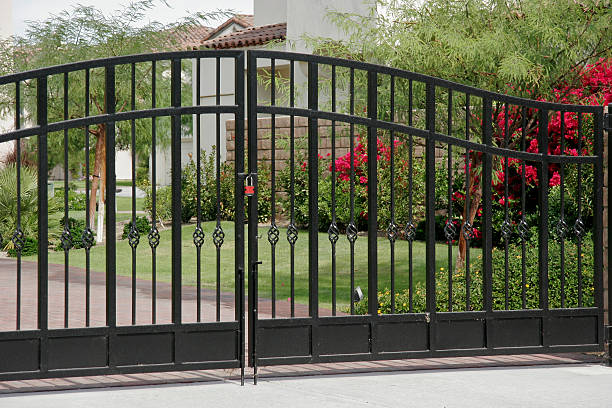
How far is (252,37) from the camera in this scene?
2473cm

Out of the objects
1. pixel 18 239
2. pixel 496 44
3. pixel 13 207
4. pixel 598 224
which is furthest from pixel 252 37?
pixel 18 239

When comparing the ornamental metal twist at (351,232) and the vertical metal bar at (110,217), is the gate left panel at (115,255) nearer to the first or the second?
the vertical metal bar at (110,217)

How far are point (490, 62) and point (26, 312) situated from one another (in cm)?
699

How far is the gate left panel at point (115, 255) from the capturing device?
6.25 metres

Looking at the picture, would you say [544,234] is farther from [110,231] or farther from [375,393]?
[110,231]

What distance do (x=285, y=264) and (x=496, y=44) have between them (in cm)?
762

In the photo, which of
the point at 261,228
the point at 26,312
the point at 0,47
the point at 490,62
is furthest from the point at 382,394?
the point at 0,47

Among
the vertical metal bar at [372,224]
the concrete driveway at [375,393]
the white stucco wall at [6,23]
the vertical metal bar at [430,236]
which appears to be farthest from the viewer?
the white stucco wall at [6,23]

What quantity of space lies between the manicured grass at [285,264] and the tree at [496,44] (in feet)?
8.98

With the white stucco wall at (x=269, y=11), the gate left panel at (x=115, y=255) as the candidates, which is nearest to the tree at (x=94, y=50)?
the gate left panel at (x=115, y=255)

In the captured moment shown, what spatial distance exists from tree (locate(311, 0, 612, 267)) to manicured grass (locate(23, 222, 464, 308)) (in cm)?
274

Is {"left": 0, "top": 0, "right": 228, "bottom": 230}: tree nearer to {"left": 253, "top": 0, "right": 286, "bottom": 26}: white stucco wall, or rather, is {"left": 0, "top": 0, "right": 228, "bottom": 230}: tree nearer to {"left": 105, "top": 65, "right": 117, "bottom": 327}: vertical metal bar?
{"left": 253, "top": 0, "right": 286, "bottom": 26}: white stucco wall

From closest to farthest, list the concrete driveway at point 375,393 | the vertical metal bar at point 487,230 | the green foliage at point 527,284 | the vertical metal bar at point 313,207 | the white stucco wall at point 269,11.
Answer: the concrete driveway at point 375,393 → the vertical metal bar at point 313,207 → the vertical metal bar at point 487,230 → the green foliage at point 527,284 → the white stucco wall at point 269,11

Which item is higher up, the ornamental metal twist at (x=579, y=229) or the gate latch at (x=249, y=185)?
the gate latch at (x=249, y=185)
